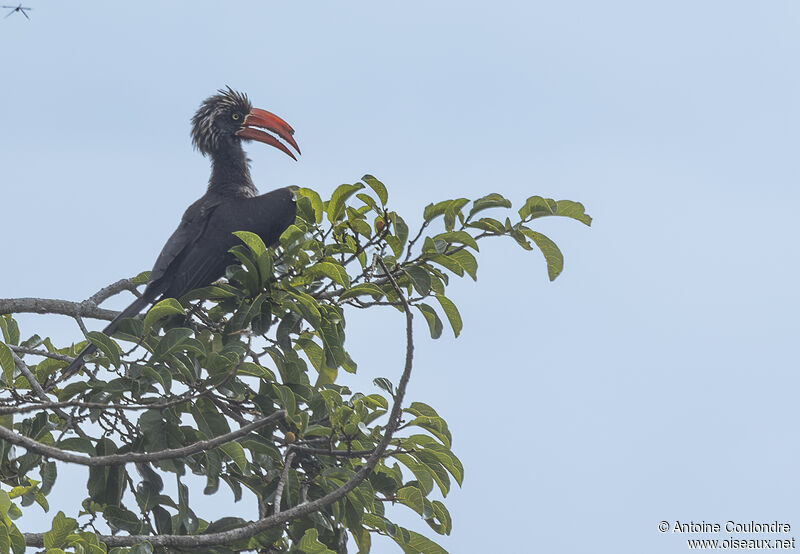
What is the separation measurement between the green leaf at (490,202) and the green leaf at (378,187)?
394mm

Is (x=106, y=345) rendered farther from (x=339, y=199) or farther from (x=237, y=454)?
(x=339, y=199)

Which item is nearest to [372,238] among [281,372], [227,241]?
[281,372]

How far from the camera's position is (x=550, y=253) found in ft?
14.8

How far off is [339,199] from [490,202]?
71 centimetres

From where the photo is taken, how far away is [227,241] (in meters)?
5.68

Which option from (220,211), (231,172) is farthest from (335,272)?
(231,172)

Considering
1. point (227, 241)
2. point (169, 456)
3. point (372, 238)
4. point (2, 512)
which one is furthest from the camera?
point (227, 241)

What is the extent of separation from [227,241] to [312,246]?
133cm

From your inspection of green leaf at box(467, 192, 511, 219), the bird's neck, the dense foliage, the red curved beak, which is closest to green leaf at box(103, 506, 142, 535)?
the dense foliage

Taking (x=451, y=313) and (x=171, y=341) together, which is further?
(x=451, y=313)

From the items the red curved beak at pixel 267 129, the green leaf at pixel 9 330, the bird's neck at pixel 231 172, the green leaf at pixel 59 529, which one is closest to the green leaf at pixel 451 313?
the green leaf at pixel 59 529

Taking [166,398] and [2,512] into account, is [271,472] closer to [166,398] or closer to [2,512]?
[166,398]

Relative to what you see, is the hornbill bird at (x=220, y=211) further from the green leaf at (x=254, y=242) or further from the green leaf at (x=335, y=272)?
the green leaf at (x=335, y=272)

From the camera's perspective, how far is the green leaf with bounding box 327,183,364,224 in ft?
14.6
